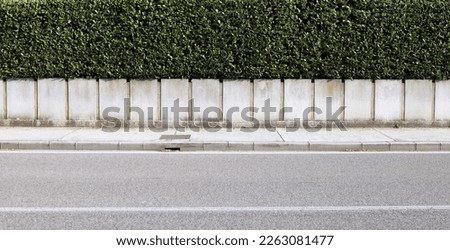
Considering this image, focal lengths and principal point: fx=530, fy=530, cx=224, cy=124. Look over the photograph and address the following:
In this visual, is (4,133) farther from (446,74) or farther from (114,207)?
(446,74)

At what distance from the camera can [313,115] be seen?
13.2 metres

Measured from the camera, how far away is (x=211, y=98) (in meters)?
13.1

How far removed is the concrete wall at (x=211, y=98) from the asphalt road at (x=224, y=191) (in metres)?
3.05

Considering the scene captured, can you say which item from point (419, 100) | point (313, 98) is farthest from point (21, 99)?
point (419, 100)

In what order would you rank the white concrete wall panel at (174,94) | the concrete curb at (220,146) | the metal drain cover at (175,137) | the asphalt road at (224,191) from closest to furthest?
the asphalt road at (224,191), the concrete curb at (220,146), the metal drain cover at (175,137), the white concrete wall panel at (174,94)

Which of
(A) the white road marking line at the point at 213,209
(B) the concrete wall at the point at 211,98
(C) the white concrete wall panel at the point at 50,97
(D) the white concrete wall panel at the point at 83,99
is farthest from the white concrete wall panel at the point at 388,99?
(C) the white concrete wall panel at the point at 50,97

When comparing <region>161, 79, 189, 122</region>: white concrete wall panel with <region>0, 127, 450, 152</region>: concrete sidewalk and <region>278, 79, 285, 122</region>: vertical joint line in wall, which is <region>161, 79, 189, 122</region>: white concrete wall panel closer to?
<region>0, 127, 450, 152</region>: concrete sidewalk

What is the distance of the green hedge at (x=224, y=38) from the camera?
12.8 meters

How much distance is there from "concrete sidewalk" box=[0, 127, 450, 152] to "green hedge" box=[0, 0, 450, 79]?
5.54ft

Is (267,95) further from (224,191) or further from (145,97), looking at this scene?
(224,191)

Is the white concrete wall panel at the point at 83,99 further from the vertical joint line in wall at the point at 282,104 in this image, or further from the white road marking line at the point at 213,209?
the white road marking line at the point at 213,209

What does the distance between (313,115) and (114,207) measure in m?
7.92

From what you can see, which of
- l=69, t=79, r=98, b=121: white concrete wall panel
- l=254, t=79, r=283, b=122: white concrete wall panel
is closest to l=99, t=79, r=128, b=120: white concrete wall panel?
l=69, t=79, r=98, b=121: white concrete wall panel

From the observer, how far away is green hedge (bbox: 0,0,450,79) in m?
12.8
